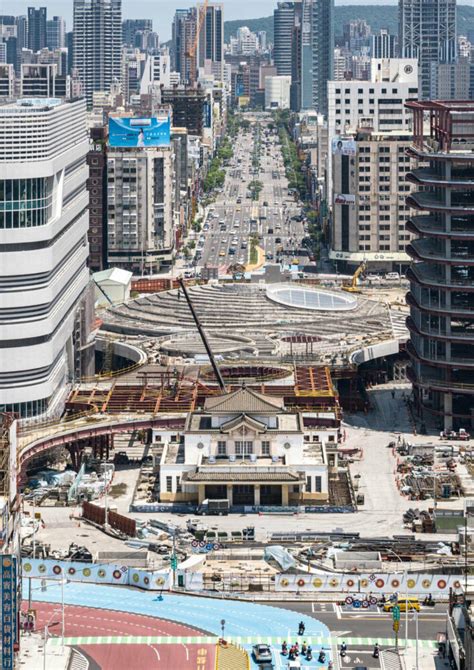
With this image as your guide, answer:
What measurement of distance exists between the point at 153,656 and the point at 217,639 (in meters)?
4.20

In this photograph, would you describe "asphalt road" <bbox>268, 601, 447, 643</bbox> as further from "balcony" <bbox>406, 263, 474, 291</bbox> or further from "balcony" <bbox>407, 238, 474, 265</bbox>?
"balcony" <bbox>407, 238, 474, 265</bbox>

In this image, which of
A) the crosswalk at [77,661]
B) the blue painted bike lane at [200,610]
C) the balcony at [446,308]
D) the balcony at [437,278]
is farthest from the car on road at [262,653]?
the balcony at [437,278]

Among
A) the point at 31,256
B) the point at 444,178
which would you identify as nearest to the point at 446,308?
the point at 444,178

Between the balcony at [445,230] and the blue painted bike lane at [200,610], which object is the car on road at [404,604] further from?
the balcony at [445,230]

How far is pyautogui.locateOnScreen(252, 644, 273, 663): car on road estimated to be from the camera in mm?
98312

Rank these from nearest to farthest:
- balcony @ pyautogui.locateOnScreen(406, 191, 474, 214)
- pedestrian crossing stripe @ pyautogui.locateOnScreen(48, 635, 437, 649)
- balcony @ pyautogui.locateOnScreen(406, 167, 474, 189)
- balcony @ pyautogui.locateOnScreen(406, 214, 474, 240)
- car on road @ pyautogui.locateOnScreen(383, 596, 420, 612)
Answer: pedestrian crossing stripe @ pyautogui.locateOnScreen(48, 635, 437, 649), car on road @ pyautogui.locateOnScreen(383, 596, 420, 612), balcony @ pyautogui.locateOnScreen(406, 167, 474, 189), balcony @ pyautogui.locateOnScreen(406, 191, 474, 214), balcony @ pyautogui.locateOnScreen(406, 214, 474, 240)

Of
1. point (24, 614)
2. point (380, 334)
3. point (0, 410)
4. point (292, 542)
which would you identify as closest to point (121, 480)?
point (0, 410)

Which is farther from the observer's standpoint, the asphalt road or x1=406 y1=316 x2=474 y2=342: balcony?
x1=406 y1=316 x2=474 y2=342: balcony

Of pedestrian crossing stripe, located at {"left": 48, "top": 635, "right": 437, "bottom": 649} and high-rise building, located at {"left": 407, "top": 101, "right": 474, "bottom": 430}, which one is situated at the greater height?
high-rise building, located at {"left": 407, "top": 101, "right": 474, "bottom": 430}

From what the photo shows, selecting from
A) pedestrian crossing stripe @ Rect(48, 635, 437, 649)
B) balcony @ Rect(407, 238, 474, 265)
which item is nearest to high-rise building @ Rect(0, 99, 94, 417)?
balcony @ Rect(407, 238, 474, 265)

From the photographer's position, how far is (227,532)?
125m

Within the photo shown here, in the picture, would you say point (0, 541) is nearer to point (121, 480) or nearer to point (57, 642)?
point (57, 642)

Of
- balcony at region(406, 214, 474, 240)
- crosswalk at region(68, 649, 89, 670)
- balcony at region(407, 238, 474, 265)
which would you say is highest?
balcony at region(406, 214, 474, 240)

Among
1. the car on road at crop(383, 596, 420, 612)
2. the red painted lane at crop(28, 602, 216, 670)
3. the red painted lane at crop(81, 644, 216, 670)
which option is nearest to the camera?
the red painted lane at crop(81, 644, 216, 670)
